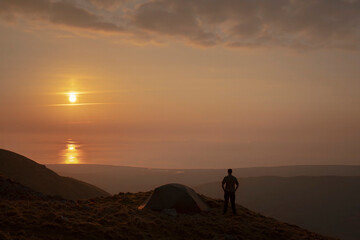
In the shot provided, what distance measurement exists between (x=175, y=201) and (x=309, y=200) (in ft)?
363

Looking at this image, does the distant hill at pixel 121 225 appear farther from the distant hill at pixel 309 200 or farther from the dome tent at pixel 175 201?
the distant hill at pixel 309 200

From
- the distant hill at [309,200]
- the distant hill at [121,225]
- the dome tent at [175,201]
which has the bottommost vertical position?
the distant hill at [309,200]

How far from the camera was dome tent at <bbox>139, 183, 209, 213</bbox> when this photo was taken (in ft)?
70.9

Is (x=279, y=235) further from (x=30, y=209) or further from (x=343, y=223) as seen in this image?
(x=343, y=223)

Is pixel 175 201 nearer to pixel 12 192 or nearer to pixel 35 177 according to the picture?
pixel 12 192

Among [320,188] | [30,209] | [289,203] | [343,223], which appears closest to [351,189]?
[320,188]

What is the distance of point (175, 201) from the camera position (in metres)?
21.7

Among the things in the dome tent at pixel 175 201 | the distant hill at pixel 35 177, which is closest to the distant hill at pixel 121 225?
the dome tent at pixel 175 201

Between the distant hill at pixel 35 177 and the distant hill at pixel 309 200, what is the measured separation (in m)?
65.6

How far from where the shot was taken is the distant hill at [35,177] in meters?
50.1

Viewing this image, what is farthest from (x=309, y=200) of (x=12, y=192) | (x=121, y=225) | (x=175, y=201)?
(x=121, y=225)

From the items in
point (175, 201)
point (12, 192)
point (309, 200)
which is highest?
point (175, 201)

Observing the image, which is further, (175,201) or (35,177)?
(35,177)

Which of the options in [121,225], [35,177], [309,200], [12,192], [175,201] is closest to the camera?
[121,225]
